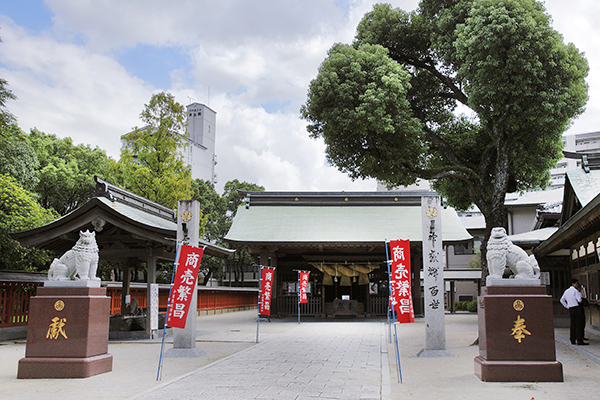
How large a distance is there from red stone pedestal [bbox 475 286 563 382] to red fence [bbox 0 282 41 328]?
12773 millimetres

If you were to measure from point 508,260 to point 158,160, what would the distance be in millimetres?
19966

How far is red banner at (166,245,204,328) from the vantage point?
8.94m

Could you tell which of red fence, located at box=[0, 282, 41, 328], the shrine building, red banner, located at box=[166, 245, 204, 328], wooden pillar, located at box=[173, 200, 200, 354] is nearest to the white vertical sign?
red banner, located at box=[166, 245, 204, 328]

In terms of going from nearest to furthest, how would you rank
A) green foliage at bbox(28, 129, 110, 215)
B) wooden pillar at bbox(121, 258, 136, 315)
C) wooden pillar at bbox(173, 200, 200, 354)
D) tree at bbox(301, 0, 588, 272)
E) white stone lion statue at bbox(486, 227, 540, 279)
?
white stone lion statue at bbox(486, 227, 540, 279) < wooden pillar at bbox(173, 200, 200, 354) < tree at bbox(301, 0, 588, 272) < wooden pillar at bbox(121, 258, 136, 315) < green foliage at bbox(28, 129, 110, 215)

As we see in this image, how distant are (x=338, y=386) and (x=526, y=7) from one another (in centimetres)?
1115

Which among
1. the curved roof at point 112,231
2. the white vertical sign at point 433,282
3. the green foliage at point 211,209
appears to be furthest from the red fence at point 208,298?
the white vertical sign at point 433,282

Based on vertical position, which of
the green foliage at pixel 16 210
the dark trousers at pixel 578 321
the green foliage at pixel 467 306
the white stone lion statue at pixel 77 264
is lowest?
the green foliage at pixel 467 306

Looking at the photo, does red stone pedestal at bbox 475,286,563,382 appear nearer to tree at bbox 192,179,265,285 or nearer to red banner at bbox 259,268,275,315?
red banner at bbox 259,268,275,315

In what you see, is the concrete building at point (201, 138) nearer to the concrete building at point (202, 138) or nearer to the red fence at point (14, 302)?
the concrete building at point (202, 138)

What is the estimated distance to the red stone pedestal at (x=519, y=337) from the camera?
718cm

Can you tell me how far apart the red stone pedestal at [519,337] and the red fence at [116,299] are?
12809 mm

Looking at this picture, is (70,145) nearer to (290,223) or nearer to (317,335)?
(290,223)

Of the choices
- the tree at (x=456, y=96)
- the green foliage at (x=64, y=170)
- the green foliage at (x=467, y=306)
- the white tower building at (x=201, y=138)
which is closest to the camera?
the tree at (x=456, y=96)

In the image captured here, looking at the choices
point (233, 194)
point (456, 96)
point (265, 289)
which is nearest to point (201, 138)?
point (233, 194)
